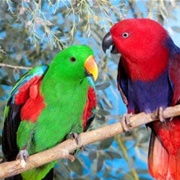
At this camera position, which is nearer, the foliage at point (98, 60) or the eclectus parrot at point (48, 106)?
the eclectus parrot at point (48, 106)

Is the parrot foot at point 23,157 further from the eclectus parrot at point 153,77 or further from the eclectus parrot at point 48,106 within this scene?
the eclectus parrot at point 153,77

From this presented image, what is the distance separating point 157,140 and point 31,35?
0.42 m

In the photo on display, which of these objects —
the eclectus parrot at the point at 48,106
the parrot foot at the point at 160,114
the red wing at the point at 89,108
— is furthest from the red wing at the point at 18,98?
the parrot foot at the point at 160,114

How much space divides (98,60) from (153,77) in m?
0.46

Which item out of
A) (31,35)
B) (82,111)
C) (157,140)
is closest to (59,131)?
(82,111)

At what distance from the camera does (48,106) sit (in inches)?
38.3

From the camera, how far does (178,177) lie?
3.21 ft

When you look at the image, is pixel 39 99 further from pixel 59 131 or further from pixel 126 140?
pixel 126 140

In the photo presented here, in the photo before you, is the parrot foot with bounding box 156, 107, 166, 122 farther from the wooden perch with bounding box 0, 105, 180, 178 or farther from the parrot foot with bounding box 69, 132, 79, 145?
the parrot foot with bounding box 69, 132, 79, 145

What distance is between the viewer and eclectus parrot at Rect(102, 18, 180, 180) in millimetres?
922

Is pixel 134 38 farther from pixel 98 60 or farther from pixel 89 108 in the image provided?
pixel 98 60

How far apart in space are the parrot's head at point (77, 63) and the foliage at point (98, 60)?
0.34 meters

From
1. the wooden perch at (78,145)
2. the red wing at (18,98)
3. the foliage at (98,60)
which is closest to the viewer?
the wooden perch at (78,145)

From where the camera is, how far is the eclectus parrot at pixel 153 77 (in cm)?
92
